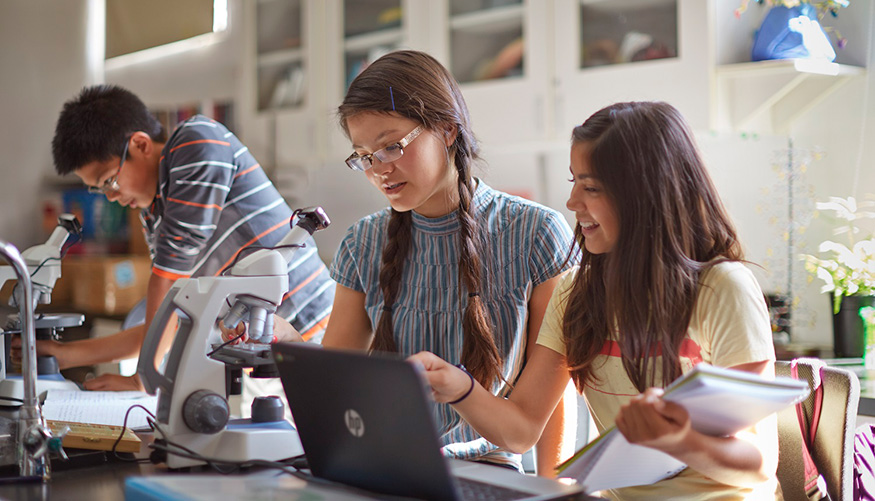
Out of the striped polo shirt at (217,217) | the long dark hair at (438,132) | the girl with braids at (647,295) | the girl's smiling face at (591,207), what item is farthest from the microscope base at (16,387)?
the girl's smiling face at (591,207)

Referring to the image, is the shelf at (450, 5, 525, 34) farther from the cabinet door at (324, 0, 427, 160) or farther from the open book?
the open book

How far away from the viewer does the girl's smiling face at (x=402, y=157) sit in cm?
144

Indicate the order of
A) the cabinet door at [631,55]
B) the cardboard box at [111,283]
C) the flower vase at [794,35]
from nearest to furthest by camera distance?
1. the flower vase at [794,35]
2. the cabinet door at [631,55]
3. the cardboard box at [111,283]

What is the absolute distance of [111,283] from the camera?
13.1 ft

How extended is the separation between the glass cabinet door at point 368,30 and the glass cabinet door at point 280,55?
0.24 metres

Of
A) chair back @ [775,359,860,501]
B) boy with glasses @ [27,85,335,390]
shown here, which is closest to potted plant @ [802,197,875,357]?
chair back @ [775,359,860,501]

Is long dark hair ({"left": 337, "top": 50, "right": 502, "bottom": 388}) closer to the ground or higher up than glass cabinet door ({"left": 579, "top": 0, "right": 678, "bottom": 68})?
closer to the ground

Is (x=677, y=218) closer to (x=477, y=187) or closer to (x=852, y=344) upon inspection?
(x=477, y=187)

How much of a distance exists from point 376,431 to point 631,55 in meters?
1.87

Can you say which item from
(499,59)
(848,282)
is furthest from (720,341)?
(499,59)

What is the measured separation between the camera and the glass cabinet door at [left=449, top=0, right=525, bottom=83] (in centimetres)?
281

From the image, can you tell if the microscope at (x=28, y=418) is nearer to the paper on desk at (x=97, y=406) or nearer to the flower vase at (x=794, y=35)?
the paper on desk at (x=97, y=406)

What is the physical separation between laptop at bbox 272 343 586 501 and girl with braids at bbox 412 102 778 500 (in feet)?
0.68

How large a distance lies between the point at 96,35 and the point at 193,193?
3158 mm
